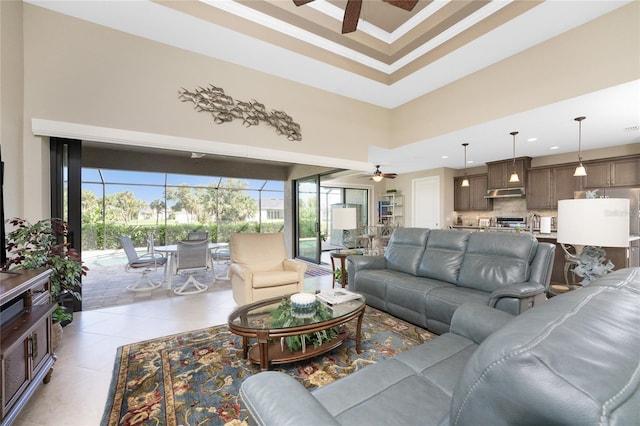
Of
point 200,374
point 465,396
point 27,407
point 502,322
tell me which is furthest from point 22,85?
point 502,322

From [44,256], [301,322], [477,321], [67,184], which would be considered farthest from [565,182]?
[67,184]

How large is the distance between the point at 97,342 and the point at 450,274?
12.0ft

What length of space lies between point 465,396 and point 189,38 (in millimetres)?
4021

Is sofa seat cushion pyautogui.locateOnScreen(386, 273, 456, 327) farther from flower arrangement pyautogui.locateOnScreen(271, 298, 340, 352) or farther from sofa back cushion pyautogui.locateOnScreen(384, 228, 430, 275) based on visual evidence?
flower arrangement pyautogui.locateOnScreen(271, 298, 340, 352)

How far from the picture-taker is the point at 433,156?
5844mm

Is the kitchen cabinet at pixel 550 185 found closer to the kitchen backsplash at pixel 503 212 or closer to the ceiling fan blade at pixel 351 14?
the kitchen backsplash at pixel 503 212

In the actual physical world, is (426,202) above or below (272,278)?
above

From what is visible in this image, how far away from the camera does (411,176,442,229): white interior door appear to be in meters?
7.51

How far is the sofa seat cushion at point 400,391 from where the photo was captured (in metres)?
1.03

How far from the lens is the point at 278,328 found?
1.89 metres

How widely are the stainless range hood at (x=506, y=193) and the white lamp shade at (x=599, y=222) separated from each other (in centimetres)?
494

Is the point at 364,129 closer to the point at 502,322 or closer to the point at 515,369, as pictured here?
the point at 502,322

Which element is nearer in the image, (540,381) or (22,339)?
(540,381)

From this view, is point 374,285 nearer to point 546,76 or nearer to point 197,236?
point 546,76
